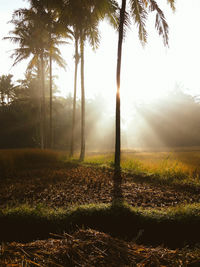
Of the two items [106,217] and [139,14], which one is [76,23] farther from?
[106,217]

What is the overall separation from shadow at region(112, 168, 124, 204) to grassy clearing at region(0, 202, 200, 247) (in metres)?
0.68

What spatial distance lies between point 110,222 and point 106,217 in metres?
0.12

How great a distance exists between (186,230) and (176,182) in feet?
10.9

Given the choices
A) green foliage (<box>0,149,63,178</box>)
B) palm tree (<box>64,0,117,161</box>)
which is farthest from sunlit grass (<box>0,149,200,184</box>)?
palm tree (<box>64,0,117,161</box>)

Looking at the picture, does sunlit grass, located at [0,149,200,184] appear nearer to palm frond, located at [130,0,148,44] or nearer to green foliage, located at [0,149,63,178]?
green foliage, located at [0,149,63,178]

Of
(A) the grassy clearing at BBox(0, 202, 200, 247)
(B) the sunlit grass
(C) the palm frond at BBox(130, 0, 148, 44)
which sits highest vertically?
(C) the palm frond at BBox(130, 0, 148, 44)

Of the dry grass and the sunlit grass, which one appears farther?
the sunlit grass

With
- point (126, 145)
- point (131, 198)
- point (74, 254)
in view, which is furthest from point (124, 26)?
point (126, 145)

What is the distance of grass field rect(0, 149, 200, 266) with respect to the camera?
1.56m

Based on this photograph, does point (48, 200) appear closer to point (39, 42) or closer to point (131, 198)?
point (131, 198)

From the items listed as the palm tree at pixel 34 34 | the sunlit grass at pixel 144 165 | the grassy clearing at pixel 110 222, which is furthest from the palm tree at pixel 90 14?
the grassy clearing at pixel 110 222

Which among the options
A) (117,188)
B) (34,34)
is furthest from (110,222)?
(34,34)

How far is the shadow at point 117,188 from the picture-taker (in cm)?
460

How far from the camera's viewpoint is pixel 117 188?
571 cm
